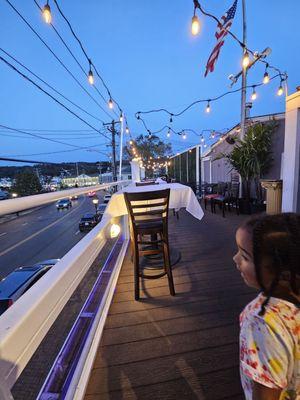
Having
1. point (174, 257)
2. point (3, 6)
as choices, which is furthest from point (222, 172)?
point (3, 6)

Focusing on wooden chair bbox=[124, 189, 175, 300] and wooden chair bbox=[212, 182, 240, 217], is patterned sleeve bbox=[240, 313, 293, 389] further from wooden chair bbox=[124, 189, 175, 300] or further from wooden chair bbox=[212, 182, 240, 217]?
wooden chair bbox=[212, 182, 240, 217]

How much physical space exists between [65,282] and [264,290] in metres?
0.75

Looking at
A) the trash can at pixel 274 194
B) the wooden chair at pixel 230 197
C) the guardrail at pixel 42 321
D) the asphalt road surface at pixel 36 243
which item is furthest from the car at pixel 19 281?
the trash can at pixel 274 194

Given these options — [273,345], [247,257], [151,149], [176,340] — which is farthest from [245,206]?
[151,149]

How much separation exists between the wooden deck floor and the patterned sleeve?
2.68 feet

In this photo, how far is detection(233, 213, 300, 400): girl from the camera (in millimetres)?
589

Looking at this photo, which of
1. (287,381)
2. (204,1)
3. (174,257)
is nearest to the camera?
(287,381)

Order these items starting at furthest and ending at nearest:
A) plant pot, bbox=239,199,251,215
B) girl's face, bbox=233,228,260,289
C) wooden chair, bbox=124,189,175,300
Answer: plant pot, bbox=239,199,251,215
wooden chair, bbox=124,189,175,300
girl's face, bbox=233,228,260,289

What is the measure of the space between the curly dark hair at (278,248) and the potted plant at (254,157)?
5729 mm

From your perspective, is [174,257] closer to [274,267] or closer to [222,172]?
[274,267]

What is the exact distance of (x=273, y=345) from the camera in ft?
1.92

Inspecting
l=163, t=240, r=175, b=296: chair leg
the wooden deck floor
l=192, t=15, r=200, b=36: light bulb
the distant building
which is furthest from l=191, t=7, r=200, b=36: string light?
the wooden deck floor

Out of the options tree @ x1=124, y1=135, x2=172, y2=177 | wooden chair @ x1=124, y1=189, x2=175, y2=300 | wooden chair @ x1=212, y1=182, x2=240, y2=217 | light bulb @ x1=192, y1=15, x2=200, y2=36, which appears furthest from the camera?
tree @ x1=124, y1=135, x2=172, y2=177

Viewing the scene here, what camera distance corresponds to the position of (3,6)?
13.3ft
